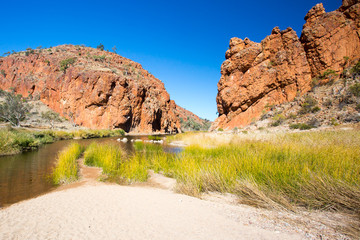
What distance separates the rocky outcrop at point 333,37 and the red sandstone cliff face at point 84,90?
45804mm

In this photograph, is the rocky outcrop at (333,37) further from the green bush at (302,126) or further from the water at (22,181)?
the water at (22,181)

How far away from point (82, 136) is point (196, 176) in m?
30.4

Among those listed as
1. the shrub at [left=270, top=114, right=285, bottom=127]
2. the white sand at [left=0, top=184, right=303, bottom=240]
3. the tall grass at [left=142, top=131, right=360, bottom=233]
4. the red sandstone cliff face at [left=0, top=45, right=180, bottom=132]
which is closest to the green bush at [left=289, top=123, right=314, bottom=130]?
the shrub at [left=270, top=114, right=285, bottom=127]

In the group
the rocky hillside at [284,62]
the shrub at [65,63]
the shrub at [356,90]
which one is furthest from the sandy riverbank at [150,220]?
the shrub at [65,63]

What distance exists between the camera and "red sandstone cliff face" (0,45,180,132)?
1980 inches

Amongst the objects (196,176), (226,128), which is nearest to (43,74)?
(226,128)

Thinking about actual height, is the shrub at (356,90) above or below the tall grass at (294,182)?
above

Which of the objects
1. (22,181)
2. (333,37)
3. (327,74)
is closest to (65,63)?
(22,181)

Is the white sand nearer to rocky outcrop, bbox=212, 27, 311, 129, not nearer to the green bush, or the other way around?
the green bush

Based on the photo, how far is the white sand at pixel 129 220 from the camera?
8.07 feet

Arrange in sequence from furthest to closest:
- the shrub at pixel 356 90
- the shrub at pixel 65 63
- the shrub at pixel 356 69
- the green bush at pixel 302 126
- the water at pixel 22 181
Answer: the shrub at pixel 65 63, the shrub at pixel 356 69, the shrub at pixel 356 90, the green bush at pixel 302 126, the water at pixel 22 181

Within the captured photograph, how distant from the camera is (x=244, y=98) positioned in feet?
115

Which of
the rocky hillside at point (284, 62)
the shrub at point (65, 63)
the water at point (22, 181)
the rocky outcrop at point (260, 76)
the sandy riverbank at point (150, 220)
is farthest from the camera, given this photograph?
the shrub at point (65, 63)

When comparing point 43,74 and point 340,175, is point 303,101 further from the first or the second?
point 43,74
